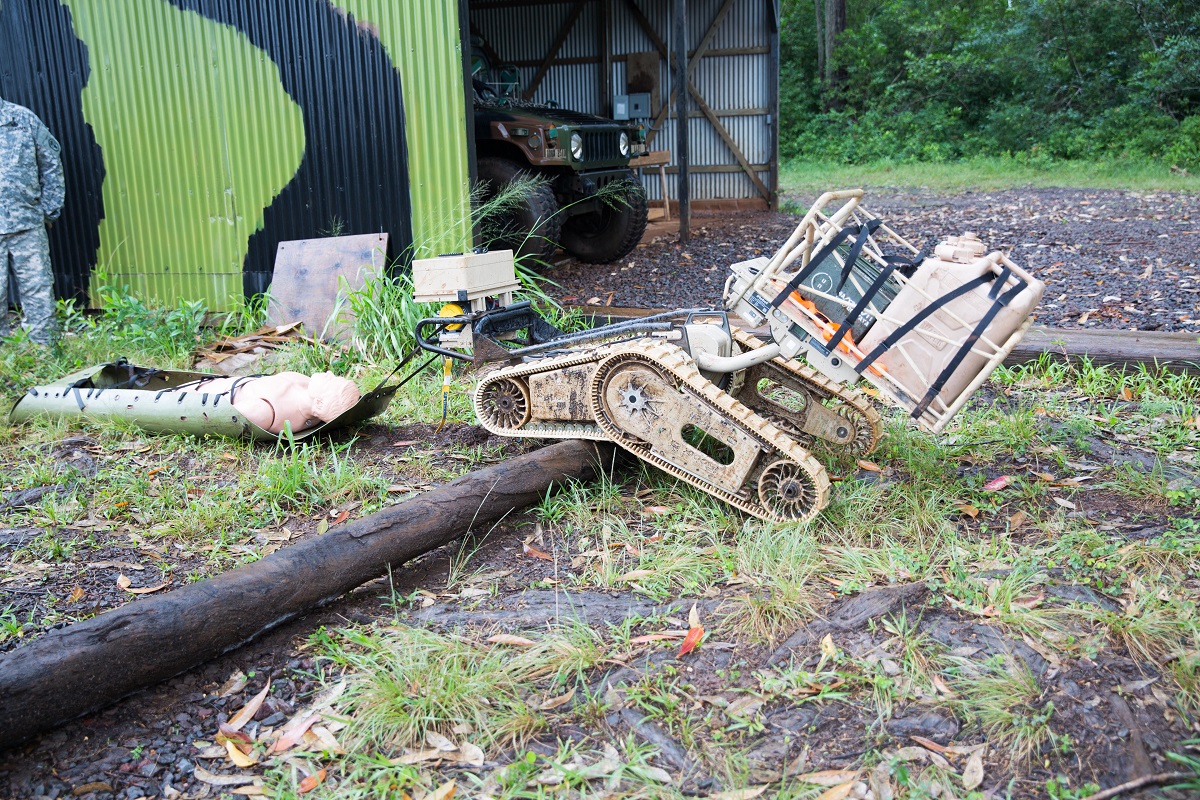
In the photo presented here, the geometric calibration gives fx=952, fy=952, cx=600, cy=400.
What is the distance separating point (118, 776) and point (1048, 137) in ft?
67.0

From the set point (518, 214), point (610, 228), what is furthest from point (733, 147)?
point (518, 214)

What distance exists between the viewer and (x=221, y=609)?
8.63 ft

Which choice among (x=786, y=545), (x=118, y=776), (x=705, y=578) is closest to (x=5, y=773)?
(x=118, y=776)

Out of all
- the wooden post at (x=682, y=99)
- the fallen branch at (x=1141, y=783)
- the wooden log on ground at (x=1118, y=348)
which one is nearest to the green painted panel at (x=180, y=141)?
the wooden post at (x=682, y=99)

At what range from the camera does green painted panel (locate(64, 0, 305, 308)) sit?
22.9 ft

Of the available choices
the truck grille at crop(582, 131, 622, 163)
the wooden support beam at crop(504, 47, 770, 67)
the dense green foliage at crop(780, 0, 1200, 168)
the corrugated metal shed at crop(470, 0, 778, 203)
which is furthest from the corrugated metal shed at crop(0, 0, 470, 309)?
the dense green foliage at crop(780, 0, 1200, 168)

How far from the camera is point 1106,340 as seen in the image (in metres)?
5.29

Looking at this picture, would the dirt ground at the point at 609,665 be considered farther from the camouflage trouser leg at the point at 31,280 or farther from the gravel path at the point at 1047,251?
the camouflage trouser leg at the point at 31,280

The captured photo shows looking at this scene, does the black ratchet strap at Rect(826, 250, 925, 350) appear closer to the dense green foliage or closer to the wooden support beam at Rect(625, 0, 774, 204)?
the wooden support beam at Rect(625, 0, 774, 204)

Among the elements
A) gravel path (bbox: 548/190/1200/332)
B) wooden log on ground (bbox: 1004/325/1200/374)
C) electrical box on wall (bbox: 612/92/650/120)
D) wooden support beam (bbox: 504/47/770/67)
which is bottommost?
wooden log on ground (bbox: 1004/325/1200/374)

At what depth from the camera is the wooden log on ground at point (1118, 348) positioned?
4.97 m

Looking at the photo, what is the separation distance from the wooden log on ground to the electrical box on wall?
8.45 meters

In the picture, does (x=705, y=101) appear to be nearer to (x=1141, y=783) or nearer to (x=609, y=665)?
(x=609, y=665)

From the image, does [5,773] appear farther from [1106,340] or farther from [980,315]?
[1106,340]
